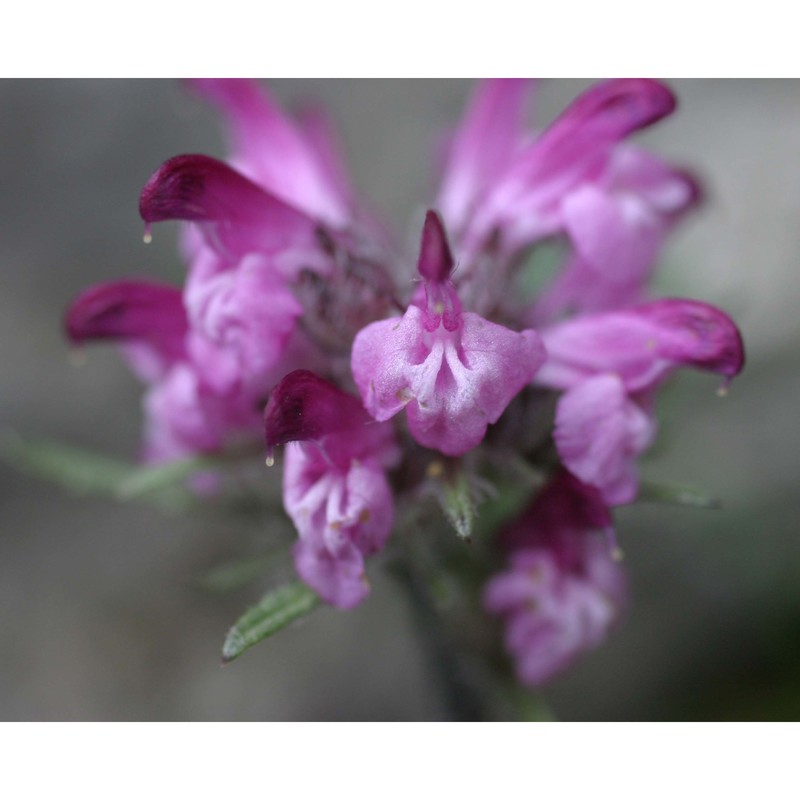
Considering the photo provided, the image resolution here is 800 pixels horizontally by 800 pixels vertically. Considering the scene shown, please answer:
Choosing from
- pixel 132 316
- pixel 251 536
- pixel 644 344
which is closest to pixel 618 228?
pixel 644 344

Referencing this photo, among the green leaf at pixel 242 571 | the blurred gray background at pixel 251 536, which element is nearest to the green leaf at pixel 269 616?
the green leaf at pixel 242 571

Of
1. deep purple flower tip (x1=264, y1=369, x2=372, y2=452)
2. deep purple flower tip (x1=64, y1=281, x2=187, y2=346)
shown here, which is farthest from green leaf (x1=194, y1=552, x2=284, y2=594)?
deep purple flower tip (x1=64, y1=281, x2=187, y2=346)

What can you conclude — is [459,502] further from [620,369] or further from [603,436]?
[620,369]

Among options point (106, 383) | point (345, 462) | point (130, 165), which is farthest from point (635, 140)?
point (345, 462)

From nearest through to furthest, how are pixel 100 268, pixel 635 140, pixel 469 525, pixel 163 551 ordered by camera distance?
pixel 469 525 < pixel 163 551 < pixel 100 268 < pixel 635 140

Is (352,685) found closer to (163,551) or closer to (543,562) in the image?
(163,551)

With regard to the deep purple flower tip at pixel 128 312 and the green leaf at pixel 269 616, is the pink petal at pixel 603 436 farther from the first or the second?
the deep purple flower tip at pixel 128 312
